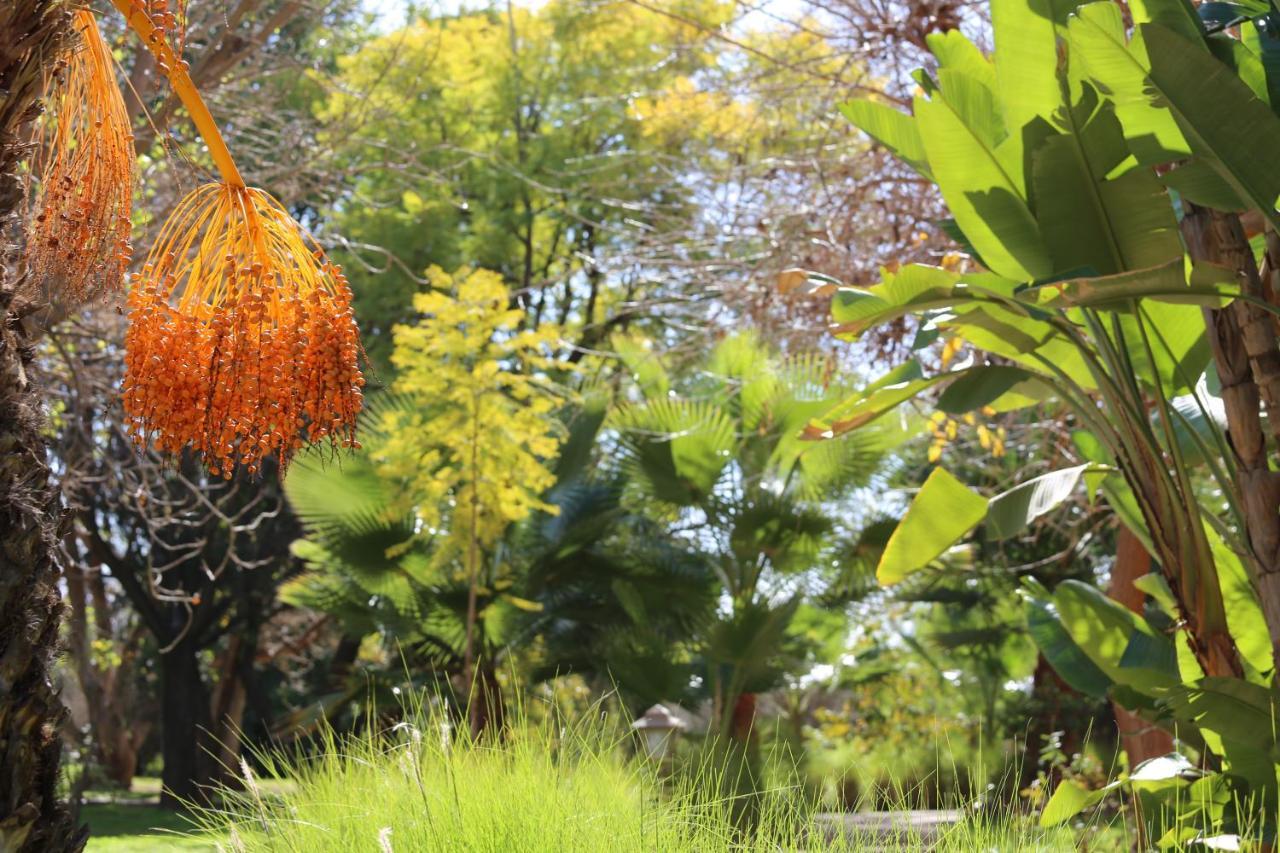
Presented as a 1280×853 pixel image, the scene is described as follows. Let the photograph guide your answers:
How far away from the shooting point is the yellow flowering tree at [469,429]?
10562 millimetres

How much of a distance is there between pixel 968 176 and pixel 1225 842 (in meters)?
2.65

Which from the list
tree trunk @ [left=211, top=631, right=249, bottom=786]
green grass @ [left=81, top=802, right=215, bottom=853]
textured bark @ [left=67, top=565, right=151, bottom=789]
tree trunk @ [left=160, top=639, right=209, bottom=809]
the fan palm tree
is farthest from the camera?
textured bark @ [left=67, top=565, right=151, bottom=789]

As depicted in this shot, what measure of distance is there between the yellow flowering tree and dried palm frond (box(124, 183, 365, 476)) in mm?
7196

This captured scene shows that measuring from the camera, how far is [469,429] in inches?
420

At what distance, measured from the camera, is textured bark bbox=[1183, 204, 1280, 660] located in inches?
180

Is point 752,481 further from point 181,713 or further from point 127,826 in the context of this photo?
point 181,713

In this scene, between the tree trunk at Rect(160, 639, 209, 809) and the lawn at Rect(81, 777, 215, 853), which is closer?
the lawn at Rect(81, 777, 215, 853)

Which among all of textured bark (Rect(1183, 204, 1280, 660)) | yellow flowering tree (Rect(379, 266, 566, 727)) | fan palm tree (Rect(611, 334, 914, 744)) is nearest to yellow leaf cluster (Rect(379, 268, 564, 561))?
yellow flowering tree (Rect(379, 266, 566, 727))

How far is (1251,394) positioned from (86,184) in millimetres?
4096

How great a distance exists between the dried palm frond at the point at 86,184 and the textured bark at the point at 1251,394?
3638 mm

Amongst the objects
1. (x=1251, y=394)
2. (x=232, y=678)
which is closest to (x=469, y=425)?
(x=1251, y=394)

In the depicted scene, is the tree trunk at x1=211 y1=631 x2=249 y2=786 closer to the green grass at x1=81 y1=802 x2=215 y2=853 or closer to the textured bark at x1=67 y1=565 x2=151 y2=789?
the textured bark at x1=67 y1=565 x2=151 y2=789

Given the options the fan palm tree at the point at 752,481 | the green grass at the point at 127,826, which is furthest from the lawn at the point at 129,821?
the fan palm tree at the point at 752,481

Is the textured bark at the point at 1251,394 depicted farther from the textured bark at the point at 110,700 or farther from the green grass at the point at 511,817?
the textured bark at the point at 110,700
